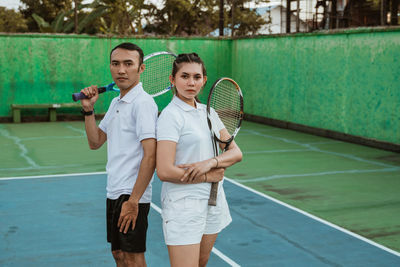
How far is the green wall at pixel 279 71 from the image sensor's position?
11.1m

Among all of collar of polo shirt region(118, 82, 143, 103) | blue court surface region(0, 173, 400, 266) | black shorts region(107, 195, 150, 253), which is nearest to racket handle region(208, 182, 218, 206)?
black shorts region(107, 195, 150, 253)

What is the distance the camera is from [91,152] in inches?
410

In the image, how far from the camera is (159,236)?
5402mm

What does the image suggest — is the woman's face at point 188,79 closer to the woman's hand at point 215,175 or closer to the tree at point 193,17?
the woman's hand at point 215,175

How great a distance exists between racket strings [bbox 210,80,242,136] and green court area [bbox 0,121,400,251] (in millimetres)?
2626

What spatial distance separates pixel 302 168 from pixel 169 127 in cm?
657

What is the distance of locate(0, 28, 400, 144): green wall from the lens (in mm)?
11078


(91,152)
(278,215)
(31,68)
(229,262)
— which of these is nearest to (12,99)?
(31,68)

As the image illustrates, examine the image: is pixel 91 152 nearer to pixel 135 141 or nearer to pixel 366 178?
pixel 366 178

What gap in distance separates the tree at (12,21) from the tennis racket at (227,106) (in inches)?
1309

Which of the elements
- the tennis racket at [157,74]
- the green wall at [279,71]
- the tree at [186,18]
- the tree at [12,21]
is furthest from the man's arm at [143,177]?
the tree at [12,21]

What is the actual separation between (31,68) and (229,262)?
12013 mm

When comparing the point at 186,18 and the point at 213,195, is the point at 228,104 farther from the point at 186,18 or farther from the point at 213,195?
the point at 186,18

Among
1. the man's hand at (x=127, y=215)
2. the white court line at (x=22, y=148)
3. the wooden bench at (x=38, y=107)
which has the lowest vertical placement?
the white court line at (x=22, y=148)
